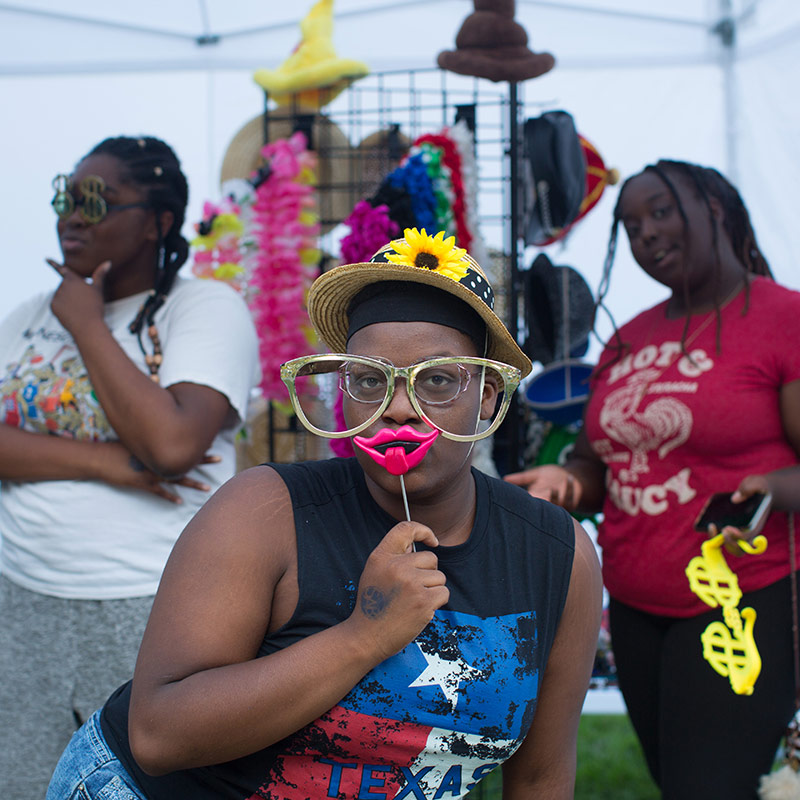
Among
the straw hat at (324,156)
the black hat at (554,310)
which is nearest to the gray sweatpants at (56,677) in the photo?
the black hat at (554,310)

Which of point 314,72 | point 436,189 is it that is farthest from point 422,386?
point 314,72

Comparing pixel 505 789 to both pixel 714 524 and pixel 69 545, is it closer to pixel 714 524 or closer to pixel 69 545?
pixel 714 524

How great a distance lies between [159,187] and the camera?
6.72 feet

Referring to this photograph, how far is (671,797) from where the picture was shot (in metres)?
1.96

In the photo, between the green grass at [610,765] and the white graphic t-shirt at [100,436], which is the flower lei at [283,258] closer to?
the white graphic t-shirt at [100,436]

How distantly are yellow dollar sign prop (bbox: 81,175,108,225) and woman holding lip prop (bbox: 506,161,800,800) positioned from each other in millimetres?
1161

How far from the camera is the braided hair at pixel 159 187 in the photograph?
2016mm

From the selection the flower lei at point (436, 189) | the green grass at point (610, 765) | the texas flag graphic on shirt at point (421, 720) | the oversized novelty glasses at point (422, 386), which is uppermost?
the flower lei at point (436, 189)

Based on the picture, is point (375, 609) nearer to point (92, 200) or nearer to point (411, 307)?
point (411, 307)

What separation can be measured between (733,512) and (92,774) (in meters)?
1.41

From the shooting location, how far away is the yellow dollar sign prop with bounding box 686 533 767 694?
1832mm

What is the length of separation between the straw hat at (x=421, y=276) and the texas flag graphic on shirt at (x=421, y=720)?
444mm

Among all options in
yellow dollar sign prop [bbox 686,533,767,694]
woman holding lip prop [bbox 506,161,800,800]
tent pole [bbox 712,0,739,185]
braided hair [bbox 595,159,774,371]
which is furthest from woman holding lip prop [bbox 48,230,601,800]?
tent pole [bbox 712,0,739,185]

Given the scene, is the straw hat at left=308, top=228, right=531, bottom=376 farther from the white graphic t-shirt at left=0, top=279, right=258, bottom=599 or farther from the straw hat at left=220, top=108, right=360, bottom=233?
the straw hat at left=220, top=108, right=360, bottom=233
